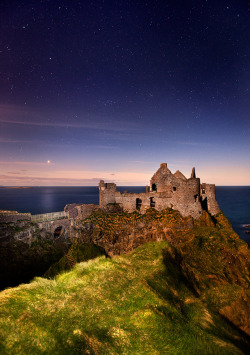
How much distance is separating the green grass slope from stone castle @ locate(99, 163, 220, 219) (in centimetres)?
2055

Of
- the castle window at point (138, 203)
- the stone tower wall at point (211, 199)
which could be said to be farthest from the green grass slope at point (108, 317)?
the stone tower wall at point (211, 199)

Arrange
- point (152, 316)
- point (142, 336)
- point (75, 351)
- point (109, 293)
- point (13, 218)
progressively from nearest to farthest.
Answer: point (75, 351) → point (142, 336) → point (152, 316) → point (109, 293) → point (13, 218)

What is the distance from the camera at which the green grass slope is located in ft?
10.8

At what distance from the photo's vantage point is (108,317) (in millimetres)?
4219

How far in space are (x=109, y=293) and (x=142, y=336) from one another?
1.57 meters

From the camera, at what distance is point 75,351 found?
3.10 metres

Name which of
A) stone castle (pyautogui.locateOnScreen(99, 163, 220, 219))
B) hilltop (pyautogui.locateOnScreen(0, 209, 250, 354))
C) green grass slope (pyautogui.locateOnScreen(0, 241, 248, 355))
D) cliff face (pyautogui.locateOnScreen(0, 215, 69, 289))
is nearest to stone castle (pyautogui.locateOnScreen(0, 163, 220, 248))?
stone castle (pyautogui.locateOnScreen(99, 163, 220, 219))

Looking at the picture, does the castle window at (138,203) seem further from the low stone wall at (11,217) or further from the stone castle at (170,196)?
the low stone wall at (11,217)

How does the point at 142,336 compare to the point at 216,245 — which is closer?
the point at 142,336

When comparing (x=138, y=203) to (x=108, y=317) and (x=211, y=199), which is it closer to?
(x=211, y=199)

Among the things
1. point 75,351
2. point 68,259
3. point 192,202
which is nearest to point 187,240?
point 192,202

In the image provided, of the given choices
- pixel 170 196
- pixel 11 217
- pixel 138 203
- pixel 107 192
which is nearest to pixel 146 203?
pixel 138 203

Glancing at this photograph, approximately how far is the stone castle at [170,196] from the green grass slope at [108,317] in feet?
67.4

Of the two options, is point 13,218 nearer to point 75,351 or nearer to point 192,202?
point 192,202
